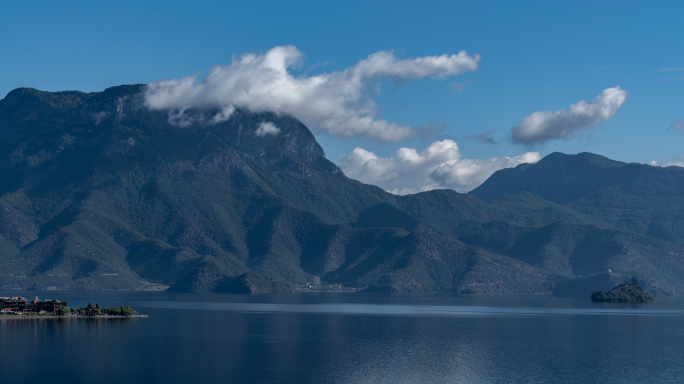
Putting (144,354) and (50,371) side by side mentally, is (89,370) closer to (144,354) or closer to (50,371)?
(50,371)

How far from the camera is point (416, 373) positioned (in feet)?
429

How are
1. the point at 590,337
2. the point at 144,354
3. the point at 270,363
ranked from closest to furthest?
the point at 270,363 → the point at 144,354 → the point at 590,337

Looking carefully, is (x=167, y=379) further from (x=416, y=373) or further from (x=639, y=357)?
(x=639, y=357)

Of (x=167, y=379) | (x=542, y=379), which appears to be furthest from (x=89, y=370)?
(x=542, y=379)

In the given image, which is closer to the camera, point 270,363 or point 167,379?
point 167,379

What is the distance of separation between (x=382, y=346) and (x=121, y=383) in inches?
2635

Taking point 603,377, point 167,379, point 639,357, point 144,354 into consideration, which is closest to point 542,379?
point 603,377

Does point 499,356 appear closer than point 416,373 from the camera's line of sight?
No

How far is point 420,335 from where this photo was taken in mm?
Answer: 192125

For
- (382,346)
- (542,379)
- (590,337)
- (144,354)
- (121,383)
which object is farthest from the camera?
(590,337)

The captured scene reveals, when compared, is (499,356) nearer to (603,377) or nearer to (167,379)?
(603,377)

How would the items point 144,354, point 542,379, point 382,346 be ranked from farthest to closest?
point 382,346 → point 144,354 → point 542,379

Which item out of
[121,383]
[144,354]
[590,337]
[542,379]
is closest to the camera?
[121,383]

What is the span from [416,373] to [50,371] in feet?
209
